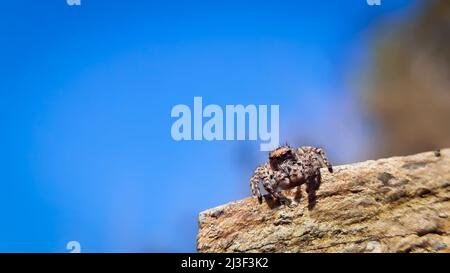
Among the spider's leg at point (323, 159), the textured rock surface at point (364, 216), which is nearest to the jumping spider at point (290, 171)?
the spider's leg at point (323, 159)

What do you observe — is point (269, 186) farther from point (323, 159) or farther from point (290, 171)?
point (323, 159)

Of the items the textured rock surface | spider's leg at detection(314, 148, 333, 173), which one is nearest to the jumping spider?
spider's leg at detection(314, 148, 333, 173)

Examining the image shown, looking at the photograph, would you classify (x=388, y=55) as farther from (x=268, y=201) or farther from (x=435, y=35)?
(x=268, y=201)

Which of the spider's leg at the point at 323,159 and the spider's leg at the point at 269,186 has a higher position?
the spider's leg at the point at 323,159

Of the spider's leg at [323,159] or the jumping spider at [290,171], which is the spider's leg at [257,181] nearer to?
the jumping spider at [290,171]

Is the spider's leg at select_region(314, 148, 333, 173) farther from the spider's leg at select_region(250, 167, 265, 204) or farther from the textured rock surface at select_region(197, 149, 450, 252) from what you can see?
the spider's leg at select_region(250, 167, 265, 204)
